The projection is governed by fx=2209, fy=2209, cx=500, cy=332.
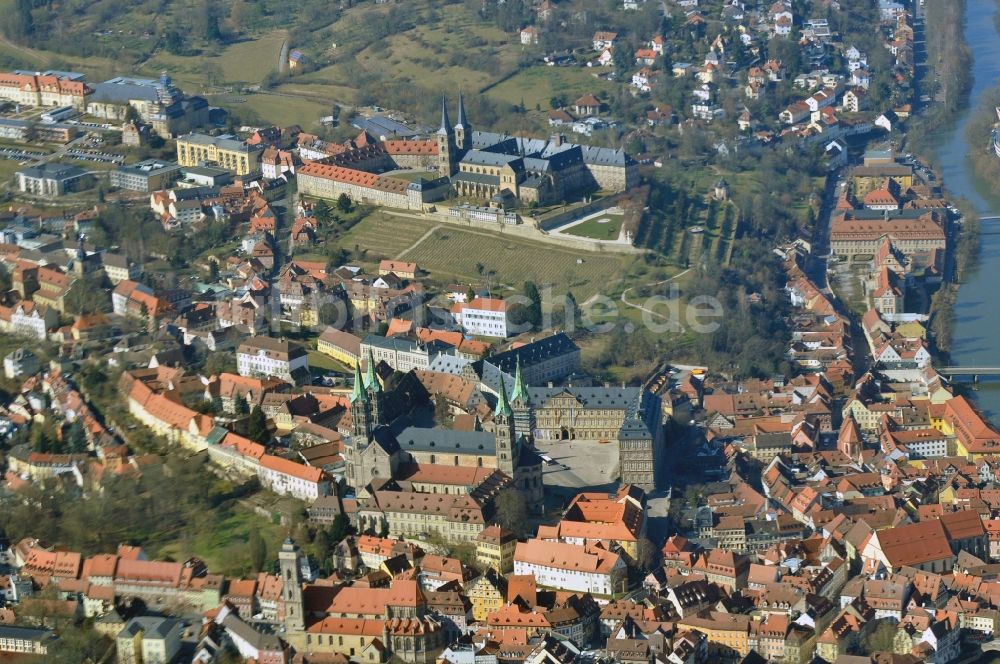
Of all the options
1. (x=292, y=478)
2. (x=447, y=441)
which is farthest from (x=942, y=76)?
(x=292, y=478)

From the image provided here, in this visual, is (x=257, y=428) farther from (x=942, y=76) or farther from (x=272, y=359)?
(x=942, y=76)

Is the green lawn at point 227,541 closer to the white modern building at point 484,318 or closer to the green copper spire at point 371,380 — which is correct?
the green copper spire at point 371,380

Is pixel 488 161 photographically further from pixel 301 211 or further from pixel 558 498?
pixel 558 498

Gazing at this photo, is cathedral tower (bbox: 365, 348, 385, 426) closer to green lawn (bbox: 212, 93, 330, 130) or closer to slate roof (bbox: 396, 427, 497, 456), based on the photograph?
slate roof (bbox: 396, 427, 497, 456)

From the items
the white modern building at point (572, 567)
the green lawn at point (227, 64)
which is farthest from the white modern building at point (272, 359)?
the green lawn at point (227, 64)

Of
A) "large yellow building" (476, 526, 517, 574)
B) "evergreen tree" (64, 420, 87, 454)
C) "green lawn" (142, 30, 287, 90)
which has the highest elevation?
"large yellow building" (476, 526, 517, 574)

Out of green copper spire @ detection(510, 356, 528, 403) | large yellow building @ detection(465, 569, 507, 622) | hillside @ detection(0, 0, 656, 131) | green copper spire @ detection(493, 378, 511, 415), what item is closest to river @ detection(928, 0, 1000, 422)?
green copper spire @ detection(510, 356, 528, 403)
